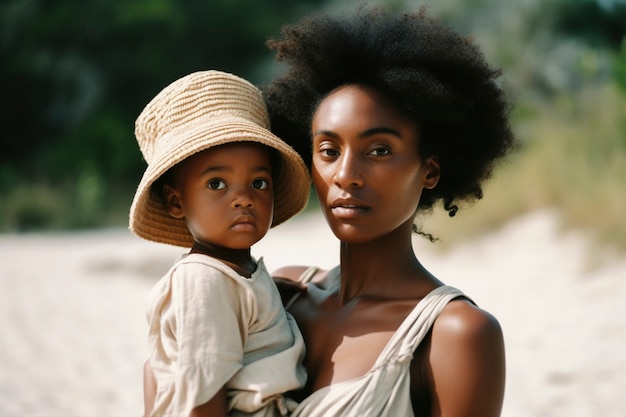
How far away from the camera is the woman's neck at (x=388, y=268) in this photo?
8.16 ft

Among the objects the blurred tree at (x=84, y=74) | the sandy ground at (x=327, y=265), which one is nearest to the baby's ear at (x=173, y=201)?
the sandy ground at (x=327, y=265)

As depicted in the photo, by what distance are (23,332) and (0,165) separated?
1259 cm

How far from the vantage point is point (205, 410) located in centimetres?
214

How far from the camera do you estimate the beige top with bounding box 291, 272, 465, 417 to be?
220 cm

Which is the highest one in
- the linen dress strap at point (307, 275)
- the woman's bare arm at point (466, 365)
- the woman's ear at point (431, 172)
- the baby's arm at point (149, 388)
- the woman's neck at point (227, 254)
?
the woman's ear at point (431, 172)

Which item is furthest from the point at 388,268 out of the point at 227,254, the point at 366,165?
the point at 227,254

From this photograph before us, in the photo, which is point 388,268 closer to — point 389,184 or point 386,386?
point 389,184

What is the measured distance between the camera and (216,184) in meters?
2.40

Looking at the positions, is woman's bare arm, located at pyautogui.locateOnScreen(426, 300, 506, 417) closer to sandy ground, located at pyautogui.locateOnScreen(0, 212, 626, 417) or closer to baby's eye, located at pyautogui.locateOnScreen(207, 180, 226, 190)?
baby's eye, located at pyautogui.locateOnScreen(207, 180, 226, 190)

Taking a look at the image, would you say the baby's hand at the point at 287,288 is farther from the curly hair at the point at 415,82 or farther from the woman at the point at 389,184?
the curly hair at the point at 415,82

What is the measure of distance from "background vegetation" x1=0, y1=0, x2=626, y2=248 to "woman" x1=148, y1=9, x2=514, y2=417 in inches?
330

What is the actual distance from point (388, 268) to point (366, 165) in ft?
1.09

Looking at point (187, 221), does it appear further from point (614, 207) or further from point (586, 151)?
point (586, 151)

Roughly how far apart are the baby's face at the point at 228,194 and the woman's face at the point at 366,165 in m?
0.17
